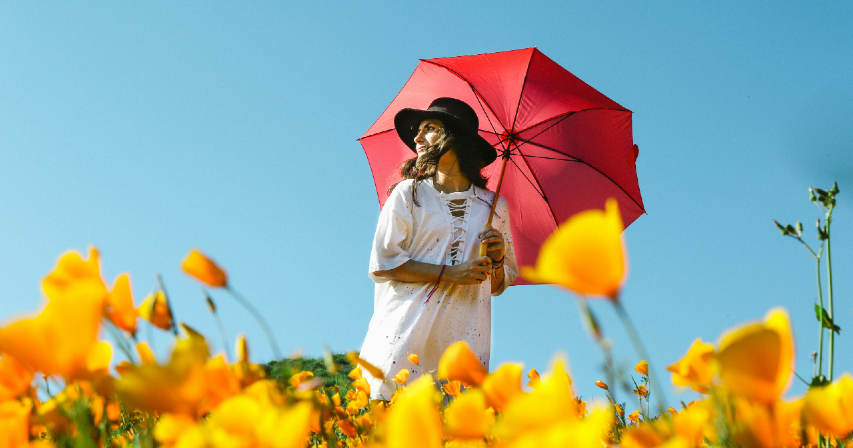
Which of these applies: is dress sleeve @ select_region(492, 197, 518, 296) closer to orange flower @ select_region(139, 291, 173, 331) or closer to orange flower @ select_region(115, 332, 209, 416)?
orange flower @ select_region(139, 291, 173, 331)

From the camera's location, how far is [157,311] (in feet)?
2.69

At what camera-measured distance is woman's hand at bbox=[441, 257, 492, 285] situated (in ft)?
8.69

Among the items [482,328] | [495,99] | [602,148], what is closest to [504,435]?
[482,328]

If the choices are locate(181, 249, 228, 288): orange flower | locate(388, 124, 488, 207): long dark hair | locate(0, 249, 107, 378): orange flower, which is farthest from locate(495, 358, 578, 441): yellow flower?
locate(388, 124, 488, 207): long dark hair

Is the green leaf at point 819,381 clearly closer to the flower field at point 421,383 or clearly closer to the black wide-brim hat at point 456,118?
the flower field at point 421,383

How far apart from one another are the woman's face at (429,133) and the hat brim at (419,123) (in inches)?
1.4

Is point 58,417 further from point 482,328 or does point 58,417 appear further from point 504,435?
point 482,328

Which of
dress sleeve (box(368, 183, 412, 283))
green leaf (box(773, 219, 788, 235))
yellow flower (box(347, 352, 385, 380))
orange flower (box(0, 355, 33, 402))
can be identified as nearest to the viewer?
orange flower (box(0, 355, 33, 402))

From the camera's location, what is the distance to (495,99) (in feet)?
11.0

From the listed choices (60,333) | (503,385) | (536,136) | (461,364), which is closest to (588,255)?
(503,385)

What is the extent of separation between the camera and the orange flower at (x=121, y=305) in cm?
80

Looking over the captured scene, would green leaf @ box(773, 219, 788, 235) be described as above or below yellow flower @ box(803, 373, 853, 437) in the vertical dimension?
above

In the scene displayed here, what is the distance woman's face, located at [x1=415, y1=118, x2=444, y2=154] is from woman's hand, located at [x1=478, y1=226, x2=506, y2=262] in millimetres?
595

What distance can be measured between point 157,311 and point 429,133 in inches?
94.9
